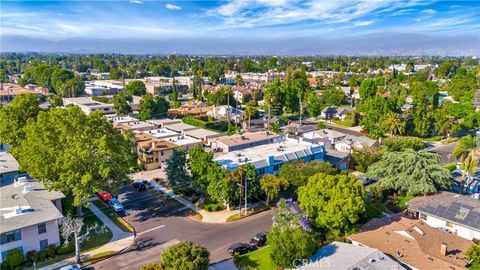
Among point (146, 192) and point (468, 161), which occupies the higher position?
point (468, 161)

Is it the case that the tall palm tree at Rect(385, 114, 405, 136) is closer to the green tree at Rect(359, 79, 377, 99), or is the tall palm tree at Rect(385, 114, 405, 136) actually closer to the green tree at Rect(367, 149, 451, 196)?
the green tree at Rect(367, 149, 451, 196)

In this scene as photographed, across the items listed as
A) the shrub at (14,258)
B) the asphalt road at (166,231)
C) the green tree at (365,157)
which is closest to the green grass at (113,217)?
the asphalt road at (166,231)

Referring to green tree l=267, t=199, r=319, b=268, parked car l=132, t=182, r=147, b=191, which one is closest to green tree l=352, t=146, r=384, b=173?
green tree l=267, t=199, r=319, b=268

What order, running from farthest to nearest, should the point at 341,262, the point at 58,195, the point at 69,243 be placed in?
the point at 58,195 → the point at 69,243 → the point at 341,262

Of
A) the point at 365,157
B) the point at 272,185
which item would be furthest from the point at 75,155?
the point at 365,157

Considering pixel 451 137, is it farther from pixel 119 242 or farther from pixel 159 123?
pixel 119 242

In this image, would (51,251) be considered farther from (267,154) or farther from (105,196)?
(267,154)

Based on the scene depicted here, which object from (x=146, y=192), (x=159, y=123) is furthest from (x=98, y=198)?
(x=159, y=123)
